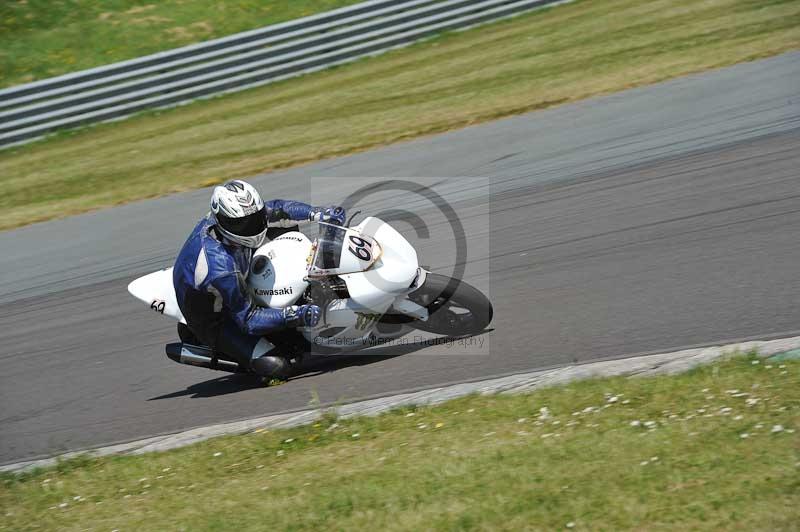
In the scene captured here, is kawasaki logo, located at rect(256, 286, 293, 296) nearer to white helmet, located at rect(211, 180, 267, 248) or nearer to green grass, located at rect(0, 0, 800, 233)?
white helmet, located at rect(211, 180, 267, 248)

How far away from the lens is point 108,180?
14391mm

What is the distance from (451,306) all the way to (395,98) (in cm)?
922

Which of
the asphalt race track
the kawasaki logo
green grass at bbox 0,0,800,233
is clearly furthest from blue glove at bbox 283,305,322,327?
green grass at bbox 0,0,800,233

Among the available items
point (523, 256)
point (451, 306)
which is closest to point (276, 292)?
point (451, 306)

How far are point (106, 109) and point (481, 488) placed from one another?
14.9m

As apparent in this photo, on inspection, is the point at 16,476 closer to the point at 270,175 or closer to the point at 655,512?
the point at 655,512

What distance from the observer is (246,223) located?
6531mm

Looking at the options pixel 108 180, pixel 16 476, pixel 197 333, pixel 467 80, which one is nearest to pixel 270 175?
pixel 108 180

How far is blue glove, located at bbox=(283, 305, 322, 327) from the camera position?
21.5 ft

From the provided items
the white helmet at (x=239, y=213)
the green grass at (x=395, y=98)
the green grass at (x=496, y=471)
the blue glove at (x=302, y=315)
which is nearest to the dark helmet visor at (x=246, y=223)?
the white helmet at (x=239, y=213)

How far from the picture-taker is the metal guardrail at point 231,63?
1723cm

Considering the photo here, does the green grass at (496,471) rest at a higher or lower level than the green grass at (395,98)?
lower

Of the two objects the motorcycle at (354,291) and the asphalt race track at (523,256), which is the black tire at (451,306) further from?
the asphalt race track at (523,256)

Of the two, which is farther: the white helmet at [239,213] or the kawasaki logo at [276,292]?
the kawasaki logo at [276,292]
